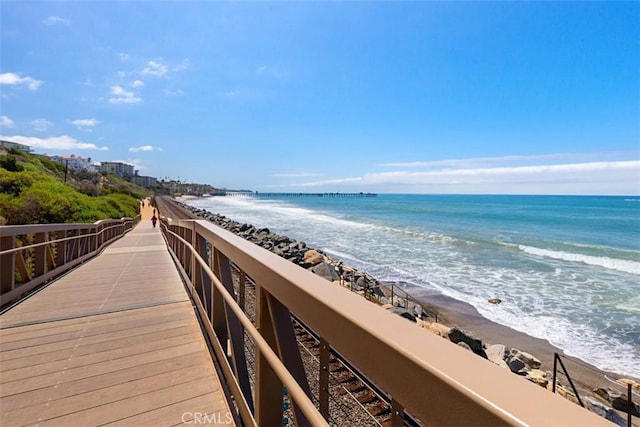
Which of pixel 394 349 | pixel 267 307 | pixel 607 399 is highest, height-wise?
pixel 394 349

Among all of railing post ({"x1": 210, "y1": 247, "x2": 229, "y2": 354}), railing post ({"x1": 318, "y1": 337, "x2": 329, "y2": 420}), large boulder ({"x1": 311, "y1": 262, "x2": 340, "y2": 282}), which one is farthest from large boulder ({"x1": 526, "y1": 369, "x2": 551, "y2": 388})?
large boulder ({"x1": 311, "y1": 262, "x2": 340, "y2": 282})

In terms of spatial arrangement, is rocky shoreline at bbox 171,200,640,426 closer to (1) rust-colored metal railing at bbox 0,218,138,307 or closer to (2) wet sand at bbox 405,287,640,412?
(2) wet sand at bbox 405,287,640,412

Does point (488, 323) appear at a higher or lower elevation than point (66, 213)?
lower

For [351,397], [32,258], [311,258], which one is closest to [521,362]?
[351,397]

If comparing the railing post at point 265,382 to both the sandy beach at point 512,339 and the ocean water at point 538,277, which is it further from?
the ocean water at point 538,277

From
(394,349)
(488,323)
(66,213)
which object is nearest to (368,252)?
(488,323)

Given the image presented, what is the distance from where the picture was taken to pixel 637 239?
26688mm

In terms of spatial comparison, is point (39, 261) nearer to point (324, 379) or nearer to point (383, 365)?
point (324, 379)

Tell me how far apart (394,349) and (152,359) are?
2.65m

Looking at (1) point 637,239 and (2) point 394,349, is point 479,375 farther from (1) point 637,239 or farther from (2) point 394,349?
(1) point 637,239
